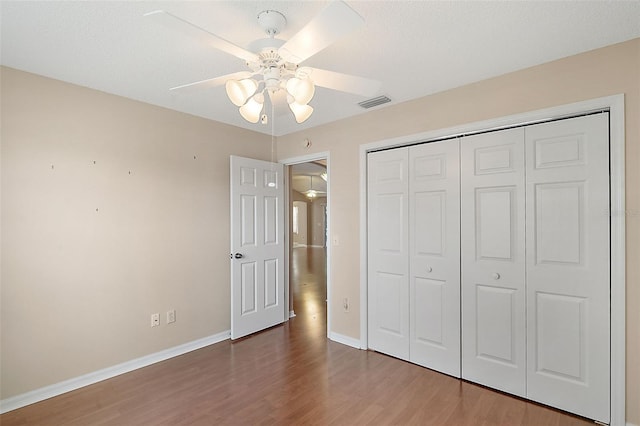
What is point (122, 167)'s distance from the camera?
A: 281cm

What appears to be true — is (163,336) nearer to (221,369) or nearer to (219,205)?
(221,369)

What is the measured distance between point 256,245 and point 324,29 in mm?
2842

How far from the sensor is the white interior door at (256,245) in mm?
3508

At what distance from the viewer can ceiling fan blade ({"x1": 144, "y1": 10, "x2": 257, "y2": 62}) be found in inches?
46.4

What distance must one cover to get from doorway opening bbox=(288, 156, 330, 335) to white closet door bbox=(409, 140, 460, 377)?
104 cm

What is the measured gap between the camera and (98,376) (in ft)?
8.60

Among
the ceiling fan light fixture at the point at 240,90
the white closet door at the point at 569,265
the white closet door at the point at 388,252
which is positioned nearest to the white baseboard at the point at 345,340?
the white closet door at the point at 388,252

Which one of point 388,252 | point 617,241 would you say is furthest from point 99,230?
point 617,241

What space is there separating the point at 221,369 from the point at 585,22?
3.72 meters

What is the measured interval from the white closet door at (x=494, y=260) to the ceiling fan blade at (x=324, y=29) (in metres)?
1.78

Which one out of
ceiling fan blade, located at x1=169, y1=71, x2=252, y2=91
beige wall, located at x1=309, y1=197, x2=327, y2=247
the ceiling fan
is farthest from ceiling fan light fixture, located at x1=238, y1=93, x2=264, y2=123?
beige wall, located at x1=309, y1=197, x2=327, y2=247

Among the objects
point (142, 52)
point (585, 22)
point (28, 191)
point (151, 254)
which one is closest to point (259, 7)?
point (142, 52)

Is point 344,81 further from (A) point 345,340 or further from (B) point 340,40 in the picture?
(A) point 345,340

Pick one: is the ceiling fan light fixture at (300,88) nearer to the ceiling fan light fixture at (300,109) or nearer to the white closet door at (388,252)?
the ceiling fan light fixture at (300,109)
